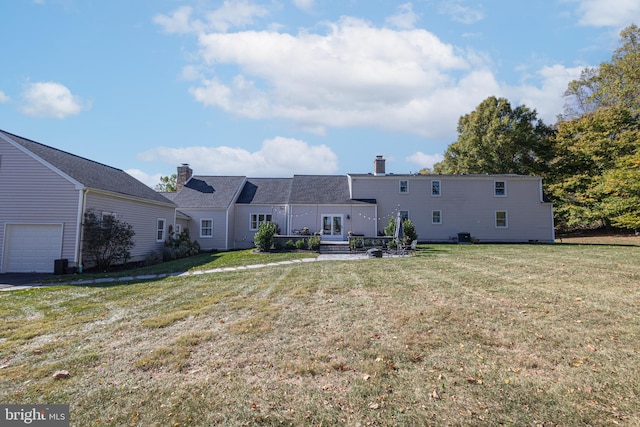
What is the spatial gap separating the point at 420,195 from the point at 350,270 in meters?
15.5

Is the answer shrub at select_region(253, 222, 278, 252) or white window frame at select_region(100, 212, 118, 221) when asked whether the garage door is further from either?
shrub at select_region(253, 222, 278, 252)

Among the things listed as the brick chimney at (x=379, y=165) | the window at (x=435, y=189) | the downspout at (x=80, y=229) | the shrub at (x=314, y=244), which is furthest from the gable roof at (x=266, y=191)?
the downspout at (x=80, y=229)

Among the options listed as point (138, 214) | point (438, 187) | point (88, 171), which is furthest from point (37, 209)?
point (438, 187)

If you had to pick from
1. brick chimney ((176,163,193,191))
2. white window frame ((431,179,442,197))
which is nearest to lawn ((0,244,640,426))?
white window frame ((431,179,442,197))

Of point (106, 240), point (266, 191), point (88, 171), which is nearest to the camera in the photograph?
point (106, 240)

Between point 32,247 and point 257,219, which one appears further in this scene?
point 257,219

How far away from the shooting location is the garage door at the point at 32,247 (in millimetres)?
13016

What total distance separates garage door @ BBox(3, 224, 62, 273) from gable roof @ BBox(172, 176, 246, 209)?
33.2 feet

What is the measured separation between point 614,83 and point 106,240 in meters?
41.8

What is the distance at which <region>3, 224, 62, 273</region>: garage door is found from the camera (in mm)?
13016

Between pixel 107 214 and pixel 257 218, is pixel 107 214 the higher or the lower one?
the lower one

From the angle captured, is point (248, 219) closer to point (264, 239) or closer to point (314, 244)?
point (264, 239)

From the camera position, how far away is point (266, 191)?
85.6ft

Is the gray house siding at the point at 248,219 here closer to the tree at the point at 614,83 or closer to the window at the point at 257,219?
the window at the point at 257,219
